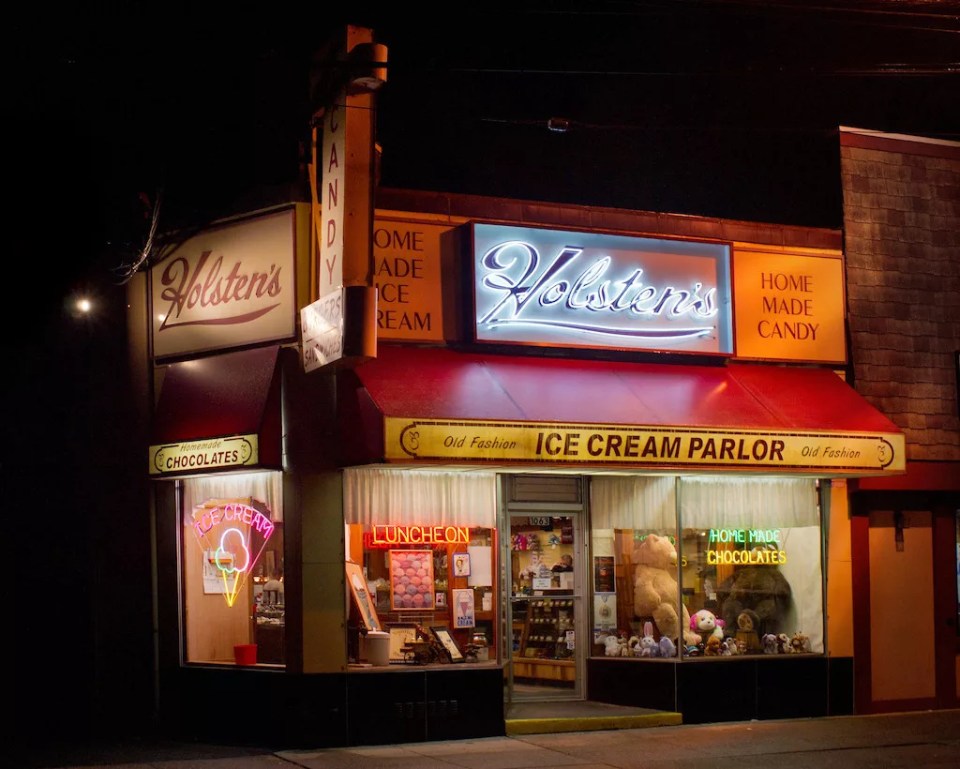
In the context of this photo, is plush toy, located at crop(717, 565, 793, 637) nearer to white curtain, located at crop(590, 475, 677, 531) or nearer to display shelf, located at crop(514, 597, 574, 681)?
white curtain, located at crop(590, 475, 677, 531)

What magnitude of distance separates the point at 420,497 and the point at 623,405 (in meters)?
2.39

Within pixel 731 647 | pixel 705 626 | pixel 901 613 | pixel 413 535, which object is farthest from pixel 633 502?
pixel 901 613

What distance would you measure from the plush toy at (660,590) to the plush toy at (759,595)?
23.8 inches

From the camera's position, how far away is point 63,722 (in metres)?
13.8

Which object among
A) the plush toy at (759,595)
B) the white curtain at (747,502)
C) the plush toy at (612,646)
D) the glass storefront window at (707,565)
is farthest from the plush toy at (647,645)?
the white curtain at (747,502)

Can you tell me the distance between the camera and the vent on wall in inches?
585

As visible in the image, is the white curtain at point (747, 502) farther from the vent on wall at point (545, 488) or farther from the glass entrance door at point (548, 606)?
the glass entrance door at point (548, 606)

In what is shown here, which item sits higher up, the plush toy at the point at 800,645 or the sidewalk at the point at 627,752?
the plush toy at the point at 800,645

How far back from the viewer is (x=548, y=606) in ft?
49.9

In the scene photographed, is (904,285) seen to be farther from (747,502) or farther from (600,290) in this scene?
(600,290)

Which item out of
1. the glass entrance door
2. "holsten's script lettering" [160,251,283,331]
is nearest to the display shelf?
the glass entrance door

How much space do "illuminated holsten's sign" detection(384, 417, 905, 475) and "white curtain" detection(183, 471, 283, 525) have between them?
192cm

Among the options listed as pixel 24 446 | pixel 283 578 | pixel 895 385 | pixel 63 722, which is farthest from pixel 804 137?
pixel 63 722

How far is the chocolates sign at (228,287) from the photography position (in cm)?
1295
